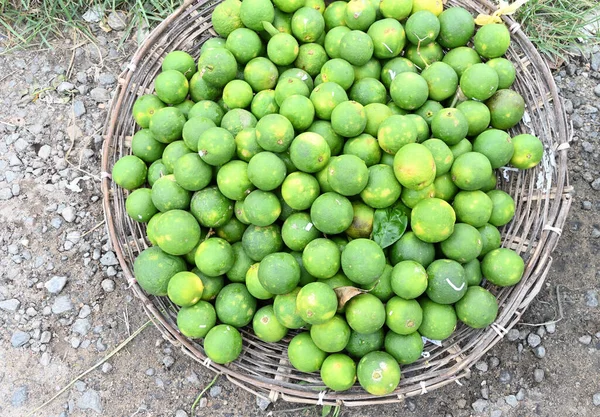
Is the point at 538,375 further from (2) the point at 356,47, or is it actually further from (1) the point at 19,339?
(1) the point at 19,339

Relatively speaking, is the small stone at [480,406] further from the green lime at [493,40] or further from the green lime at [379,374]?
the green lime at [493,40]

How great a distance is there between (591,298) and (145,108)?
293 cm

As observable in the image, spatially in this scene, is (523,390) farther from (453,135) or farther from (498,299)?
(453,135)

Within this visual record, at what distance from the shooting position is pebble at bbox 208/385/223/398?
3059mm

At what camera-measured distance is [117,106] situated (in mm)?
3098

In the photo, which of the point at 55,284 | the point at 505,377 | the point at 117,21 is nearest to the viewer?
the point at 505,377

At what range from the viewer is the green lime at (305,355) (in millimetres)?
2572

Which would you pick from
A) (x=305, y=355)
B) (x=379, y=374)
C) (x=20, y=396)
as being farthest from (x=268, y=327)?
(x=20, y=396)

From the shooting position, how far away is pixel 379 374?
8.00 feet

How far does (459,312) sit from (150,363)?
186cm

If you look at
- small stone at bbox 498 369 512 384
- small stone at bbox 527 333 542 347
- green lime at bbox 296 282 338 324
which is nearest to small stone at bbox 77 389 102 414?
green lime at bbox 296 282 338 324

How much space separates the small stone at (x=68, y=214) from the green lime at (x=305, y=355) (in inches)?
70.4

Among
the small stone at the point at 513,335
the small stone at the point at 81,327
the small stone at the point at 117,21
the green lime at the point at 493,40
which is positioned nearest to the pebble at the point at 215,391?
the small stone at the point at 81,327

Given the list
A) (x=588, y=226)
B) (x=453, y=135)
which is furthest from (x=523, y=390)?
(x=453, y=135)
